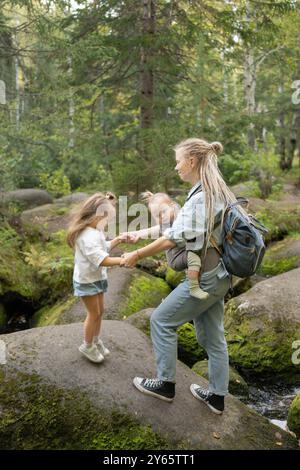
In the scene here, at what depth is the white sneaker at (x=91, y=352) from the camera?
14.7ft

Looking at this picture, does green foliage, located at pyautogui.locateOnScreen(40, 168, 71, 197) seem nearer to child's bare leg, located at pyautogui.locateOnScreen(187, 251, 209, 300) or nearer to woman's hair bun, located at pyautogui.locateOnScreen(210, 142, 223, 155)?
woman's hair bun, located at pyautogui.locateOnScreen(210, 142, 223, 155)

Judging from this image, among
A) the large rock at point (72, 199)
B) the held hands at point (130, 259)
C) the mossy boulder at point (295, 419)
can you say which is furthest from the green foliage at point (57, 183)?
the held hands at point (130, 259)

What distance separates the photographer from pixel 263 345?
6.42 m

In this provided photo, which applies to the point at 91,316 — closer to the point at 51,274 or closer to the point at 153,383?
the point at 153,383

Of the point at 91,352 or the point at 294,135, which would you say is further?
the point at 294,135

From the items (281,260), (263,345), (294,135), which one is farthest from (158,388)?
(294,135)

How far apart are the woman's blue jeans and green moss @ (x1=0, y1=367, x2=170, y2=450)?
53 centimetres

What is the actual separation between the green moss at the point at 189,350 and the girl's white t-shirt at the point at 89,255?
9.23 ft

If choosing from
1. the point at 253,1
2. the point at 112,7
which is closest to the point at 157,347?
the point at 112,7

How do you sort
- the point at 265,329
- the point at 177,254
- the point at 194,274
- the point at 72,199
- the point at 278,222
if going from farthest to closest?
the point at 72,199, the point at 278,222, the point at 265,329, the point at 177,254, the point at 194,274

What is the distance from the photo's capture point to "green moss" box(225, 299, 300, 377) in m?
6.32

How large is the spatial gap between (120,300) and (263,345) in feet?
8.58

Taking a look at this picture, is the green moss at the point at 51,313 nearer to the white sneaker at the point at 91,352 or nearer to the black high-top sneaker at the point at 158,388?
the white sneaker at the point at 91,352

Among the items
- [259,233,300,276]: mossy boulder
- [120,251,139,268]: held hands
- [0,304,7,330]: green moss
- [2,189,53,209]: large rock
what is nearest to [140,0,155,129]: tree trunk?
[259,233,300,276]: mossy boulder
